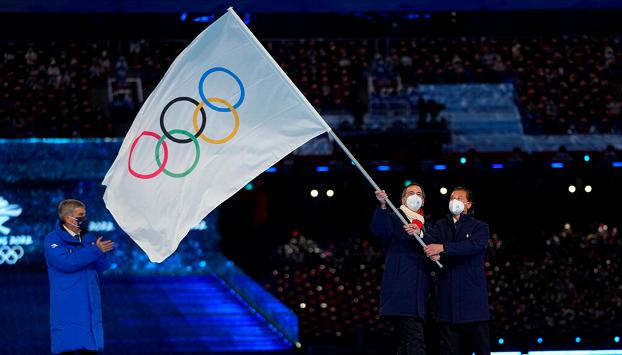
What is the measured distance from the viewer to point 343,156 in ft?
49.7

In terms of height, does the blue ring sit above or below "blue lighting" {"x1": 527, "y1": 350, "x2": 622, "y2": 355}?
above

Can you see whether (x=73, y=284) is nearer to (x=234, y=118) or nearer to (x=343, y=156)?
(x=234, y=118)

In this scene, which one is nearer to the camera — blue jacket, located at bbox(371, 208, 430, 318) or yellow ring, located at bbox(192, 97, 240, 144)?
blue jacket, located at bbox(371, 208, 430, 318)

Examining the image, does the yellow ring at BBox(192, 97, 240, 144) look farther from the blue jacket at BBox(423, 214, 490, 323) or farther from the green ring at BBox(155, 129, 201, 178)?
the blue jacket at BBox(423, 214, 490, 323)

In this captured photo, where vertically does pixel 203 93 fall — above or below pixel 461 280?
above

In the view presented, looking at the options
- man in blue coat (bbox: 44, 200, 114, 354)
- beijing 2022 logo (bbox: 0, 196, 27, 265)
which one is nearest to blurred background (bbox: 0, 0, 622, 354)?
beijing 2022 logo (bbox: 0, 196, 27, 265)

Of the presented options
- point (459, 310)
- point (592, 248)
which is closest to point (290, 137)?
point (459, 310)

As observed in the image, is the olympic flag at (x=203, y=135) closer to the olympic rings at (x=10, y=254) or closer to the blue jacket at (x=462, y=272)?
the blue jacket at (x=462, y=272)

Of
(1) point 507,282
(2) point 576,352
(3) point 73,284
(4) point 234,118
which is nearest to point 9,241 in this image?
(1) point 507,282

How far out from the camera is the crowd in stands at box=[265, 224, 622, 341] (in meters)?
13.8

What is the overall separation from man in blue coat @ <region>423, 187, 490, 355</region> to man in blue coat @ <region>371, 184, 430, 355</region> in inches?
5.5

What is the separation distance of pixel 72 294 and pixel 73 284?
0.06 metres

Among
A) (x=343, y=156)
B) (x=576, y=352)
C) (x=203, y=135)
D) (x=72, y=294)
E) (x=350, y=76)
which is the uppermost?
(x=350, y=76)

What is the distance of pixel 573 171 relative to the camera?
1541 cm
